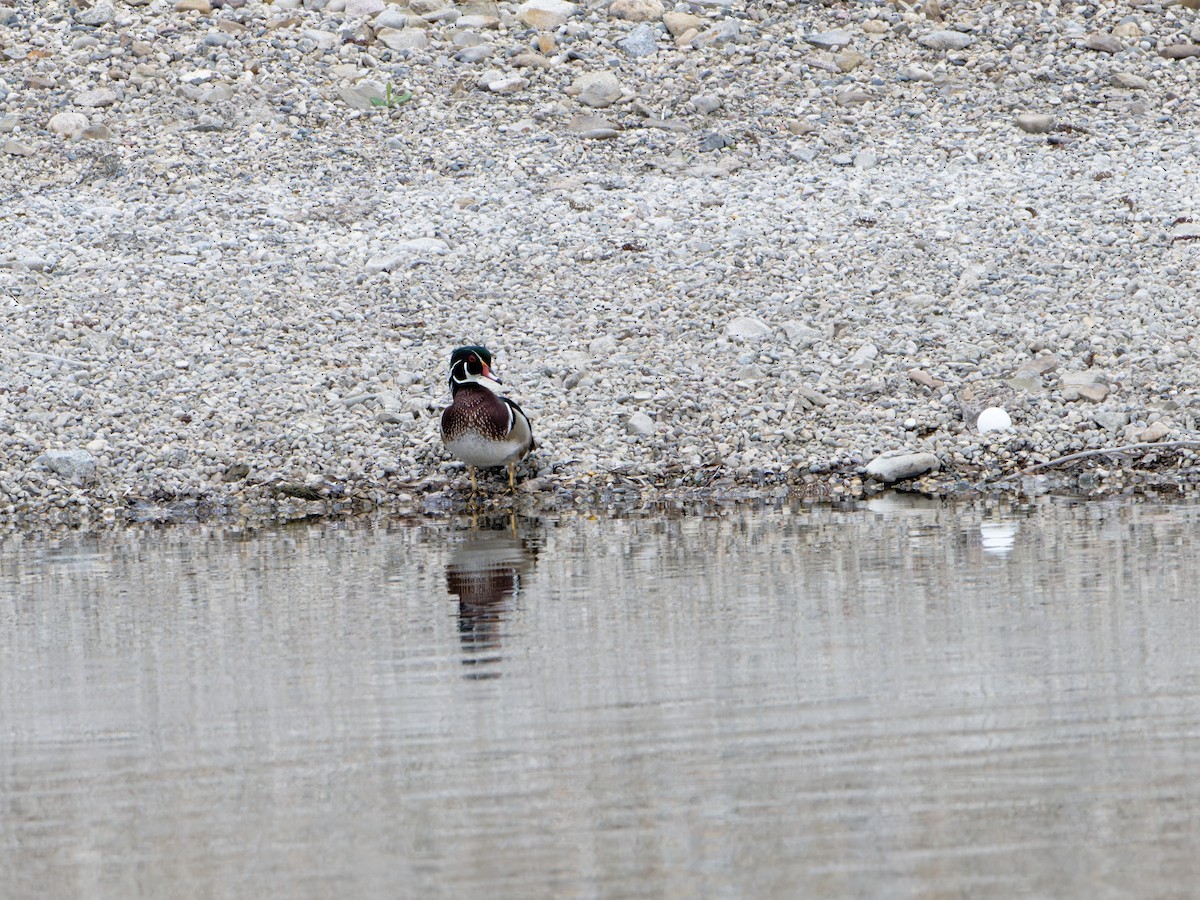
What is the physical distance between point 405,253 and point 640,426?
12.1 ft

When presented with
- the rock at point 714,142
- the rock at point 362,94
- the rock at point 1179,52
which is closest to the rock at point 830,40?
the rock at point 714,142

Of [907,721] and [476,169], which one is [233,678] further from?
[476,169]

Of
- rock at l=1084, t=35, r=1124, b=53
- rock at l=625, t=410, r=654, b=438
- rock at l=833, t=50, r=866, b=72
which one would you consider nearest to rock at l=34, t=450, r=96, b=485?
rock at l=625, t=410, r=654, b=438

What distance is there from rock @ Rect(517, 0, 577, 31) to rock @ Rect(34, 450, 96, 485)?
839 cm

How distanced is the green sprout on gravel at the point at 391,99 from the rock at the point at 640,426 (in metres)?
6.72

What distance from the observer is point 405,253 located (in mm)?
14781

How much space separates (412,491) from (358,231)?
4.33 m

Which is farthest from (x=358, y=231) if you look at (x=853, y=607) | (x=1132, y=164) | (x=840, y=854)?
(x=840, y=854)

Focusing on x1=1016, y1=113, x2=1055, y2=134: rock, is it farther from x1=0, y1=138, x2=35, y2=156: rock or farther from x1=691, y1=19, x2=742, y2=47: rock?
x1=0, y1=138, x2=35, y2=156: rock

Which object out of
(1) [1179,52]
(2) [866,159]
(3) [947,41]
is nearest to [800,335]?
(2) [866,159]

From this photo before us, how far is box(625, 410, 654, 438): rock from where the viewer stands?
39.2ft

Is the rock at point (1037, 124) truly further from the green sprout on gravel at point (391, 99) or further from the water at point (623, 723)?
the water at point (623, 723)

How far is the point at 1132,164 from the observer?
15789 millimetres

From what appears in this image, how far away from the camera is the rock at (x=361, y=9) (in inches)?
735
